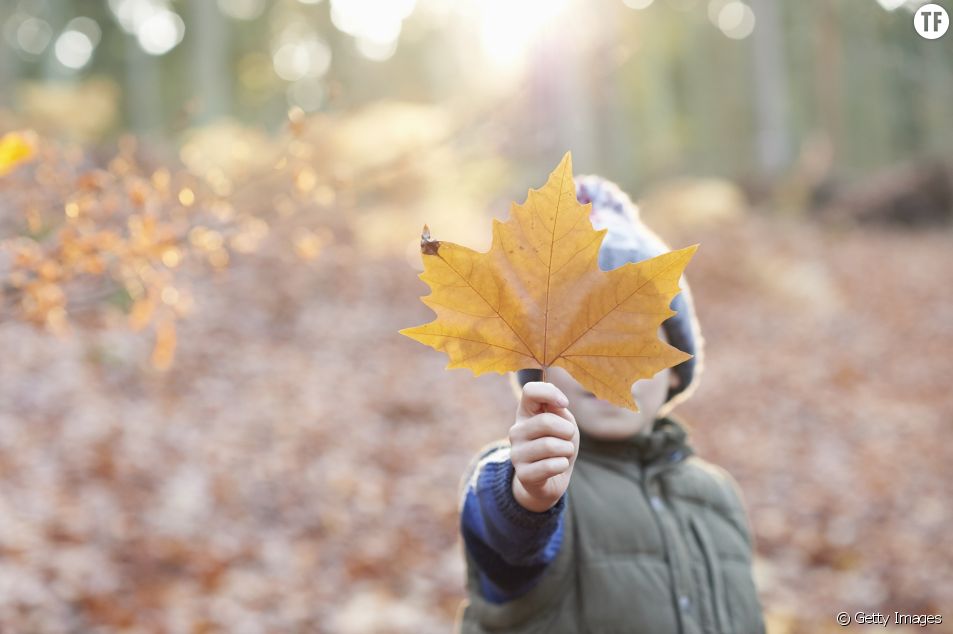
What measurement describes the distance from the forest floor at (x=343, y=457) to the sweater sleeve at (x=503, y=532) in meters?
1.83

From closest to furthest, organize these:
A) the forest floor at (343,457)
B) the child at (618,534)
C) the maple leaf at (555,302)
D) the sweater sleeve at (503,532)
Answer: the maple leaf at (555,302), the sweater sleeve at (503,532), the child at (618,534), the forest floor at (343,457)

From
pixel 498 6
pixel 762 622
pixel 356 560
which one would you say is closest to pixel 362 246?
pixel 498 6

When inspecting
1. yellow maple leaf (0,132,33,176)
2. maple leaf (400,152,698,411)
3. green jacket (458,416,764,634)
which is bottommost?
Answer: green jacket (458,416,764,634)

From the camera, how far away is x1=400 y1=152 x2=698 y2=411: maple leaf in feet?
3.28

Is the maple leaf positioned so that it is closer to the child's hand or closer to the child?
the child's hand

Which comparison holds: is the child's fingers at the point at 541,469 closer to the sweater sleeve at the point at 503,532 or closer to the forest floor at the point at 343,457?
the sweater sleeve at the point at 503,532

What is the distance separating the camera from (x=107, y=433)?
4.97 metres

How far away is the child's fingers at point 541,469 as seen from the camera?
3.52 ft

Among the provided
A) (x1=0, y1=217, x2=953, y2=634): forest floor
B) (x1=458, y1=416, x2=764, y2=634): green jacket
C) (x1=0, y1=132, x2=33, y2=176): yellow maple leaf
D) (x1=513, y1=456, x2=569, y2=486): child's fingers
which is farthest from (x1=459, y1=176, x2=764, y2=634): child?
(x1=0, y1=217, x2=953, y2=634): forest floor

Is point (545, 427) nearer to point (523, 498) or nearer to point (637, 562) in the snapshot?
point (523, 498)

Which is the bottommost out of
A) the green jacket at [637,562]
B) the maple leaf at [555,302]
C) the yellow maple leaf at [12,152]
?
the green jacket at [637,562]

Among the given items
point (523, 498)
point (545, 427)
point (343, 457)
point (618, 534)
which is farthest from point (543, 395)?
point (343, 457)

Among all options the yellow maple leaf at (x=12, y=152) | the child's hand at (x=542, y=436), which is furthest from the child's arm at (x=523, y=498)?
the yellow maple leaf at (x=12, y=152)

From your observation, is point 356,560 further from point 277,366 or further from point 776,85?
point 776,85
